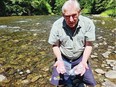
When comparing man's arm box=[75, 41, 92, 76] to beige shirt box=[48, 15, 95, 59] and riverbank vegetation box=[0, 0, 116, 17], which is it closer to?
beige shirt box=[48, 15, 95, 59]

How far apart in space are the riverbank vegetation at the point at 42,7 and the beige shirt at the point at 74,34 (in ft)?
77.4

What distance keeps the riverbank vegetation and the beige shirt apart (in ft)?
77.4

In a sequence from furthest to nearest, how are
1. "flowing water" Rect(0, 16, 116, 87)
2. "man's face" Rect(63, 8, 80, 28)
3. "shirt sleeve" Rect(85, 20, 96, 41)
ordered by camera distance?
1. "flowing water" Rect(0, 16, 116, 87)
2. "shirt sleeve" Rect(85, 20, 96, 41)
3. "man's face" Rect(63, 8, 80, 28)

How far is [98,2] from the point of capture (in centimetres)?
3244

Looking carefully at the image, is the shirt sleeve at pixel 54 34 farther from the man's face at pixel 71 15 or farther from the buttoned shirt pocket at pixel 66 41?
the man's face at pixel 71 15

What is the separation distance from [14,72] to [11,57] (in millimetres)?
Answer: 1359

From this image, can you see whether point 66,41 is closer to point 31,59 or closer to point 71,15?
point 71,15

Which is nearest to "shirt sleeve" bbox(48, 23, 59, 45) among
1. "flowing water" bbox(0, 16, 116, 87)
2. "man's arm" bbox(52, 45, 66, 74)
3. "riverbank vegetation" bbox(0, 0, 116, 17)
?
"man's arm" bbox(52, 45, 66, 74)

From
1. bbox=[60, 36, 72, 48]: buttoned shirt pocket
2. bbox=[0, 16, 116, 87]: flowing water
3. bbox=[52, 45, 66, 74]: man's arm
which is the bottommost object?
bbox=[0, 16, 116, 87]: flowing water

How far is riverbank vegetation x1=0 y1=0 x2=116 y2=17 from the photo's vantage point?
28344 millimetres

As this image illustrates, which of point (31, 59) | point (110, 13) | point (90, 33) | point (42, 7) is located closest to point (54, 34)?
point (90, 33)

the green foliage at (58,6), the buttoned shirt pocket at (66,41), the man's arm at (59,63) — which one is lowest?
the green foliage at (58,6)

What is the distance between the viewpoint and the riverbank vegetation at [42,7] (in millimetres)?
28344

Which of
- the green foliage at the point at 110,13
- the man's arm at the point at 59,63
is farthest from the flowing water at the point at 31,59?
the green foliage at the point at 110,13
